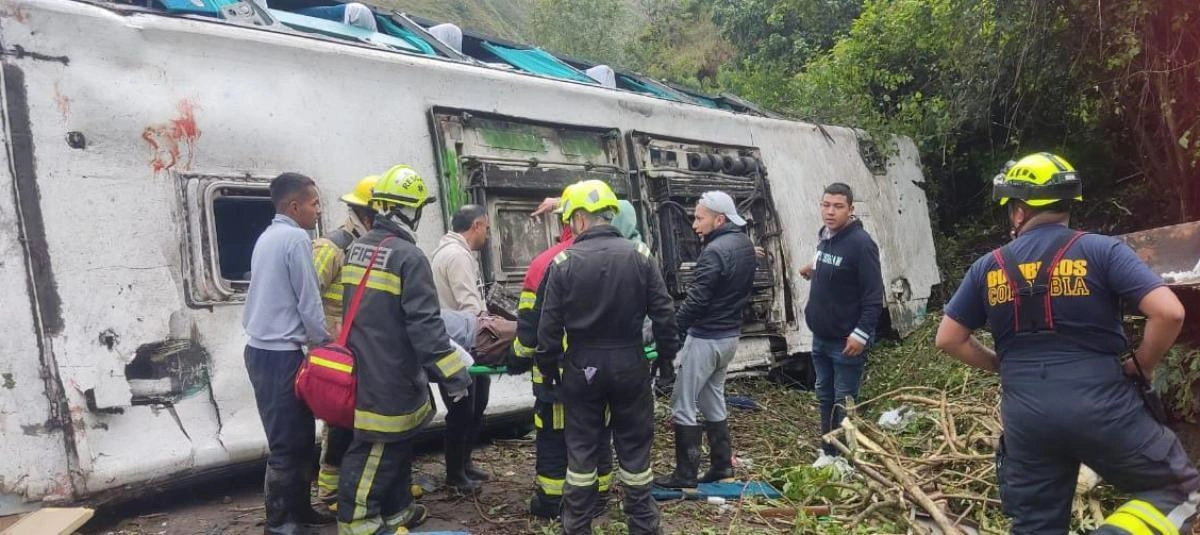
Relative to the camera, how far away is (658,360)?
393 cm

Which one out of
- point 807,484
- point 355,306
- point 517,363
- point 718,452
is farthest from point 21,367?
point 807,484

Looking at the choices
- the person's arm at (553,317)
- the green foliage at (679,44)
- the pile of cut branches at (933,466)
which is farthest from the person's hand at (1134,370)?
the green foliage at (679,44)

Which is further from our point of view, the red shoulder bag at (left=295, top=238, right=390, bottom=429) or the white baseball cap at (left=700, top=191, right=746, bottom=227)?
the white baseball cap at (left=700, top=191, right=746, bottom=227)

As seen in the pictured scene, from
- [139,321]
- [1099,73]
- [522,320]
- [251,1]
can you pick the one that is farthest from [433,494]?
[1099,73]

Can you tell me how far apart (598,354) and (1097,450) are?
6.23 feet

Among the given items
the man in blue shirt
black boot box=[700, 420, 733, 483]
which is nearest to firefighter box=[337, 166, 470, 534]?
the man in blue shirt

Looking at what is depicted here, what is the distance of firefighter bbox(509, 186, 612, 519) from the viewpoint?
12.1 feet

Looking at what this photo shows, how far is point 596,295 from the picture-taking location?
3486 mm

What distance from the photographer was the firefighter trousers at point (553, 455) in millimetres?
3805

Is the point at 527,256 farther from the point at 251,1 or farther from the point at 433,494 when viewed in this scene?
the point at 251,1

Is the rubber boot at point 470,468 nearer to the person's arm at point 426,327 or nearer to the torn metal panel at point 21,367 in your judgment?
the person's arm at point 426,327

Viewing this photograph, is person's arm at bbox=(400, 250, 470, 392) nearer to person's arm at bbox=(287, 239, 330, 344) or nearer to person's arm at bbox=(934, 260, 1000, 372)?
person's arm at bbox=(287, 239, 330, 344)

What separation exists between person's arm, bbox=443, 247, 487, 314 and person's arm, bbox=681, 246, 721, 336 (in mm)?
1137

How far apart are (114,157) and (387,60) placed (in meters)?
1.74
